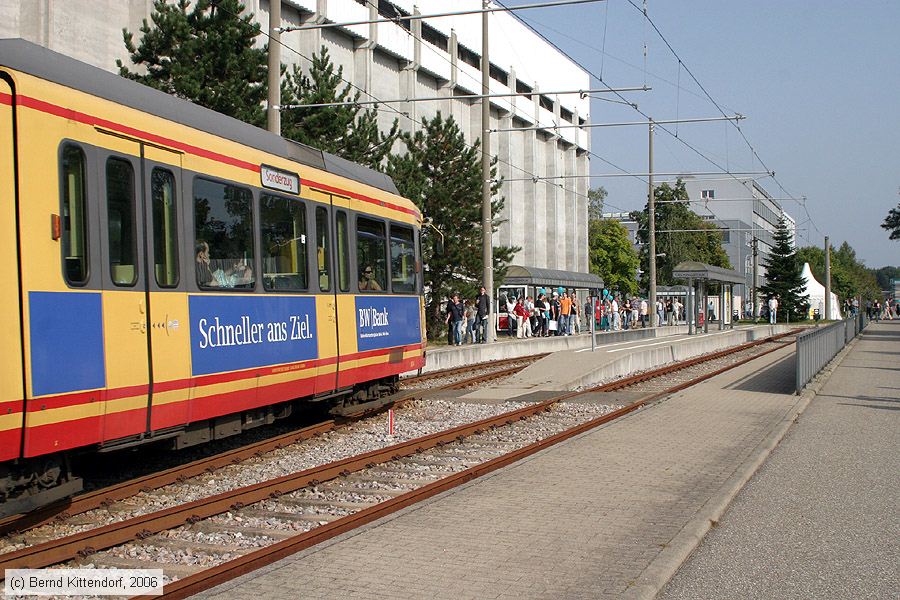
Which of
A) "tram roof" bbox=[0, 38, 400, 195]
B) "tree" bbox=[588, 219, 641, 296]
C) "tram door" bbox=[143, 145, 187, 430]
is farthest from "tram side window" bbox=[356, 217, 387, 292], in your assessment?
"tree" bbox=[588, 219, 641, 296]

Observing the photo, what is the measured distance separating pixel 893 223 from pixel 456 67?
30950mm

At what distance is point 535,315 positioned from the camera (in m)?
39.2

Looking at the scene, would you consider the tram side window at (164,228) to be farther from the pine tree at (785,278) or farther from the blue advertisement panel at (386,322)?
the pine tree at (785,278)

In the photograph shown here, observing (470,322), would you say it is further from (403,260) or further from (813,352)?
(403,260)

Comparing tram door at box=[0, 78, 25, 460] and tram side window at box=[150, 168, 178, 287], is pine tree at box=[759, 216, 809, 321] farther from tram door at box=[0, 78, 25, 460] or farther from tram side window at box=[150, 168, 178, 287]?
tram door at box=[0, 78, 25, 460]

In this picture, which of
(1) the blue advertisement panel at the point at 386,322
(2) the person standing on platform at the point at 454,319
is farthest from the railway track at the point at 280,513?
(2) the person standing on platform at the point at 454,319

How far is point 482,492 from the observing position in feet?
29.1

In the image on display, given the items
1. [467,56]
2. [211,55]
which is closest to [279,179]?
[211,55]

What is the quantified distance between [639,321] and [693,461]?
184ft

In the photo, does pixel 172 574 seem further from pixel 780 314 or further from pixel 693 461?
pixel 780 314

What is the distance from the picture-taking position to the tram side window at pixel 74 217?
758cm

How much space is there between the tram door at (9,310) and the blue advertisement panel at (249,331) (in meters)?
2.34

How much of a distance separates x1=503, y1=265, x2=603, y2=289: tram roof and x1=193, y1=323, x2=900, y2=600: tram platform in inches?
1020

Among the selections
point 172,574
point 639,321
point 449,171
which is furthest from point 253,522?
point 639,321
